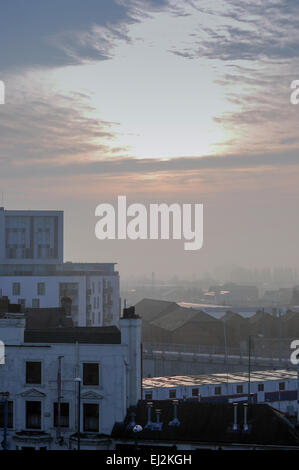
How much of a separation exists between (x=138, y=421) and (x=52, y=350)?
850cm

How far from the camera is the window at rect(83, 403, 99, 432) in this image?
6588 centimetres

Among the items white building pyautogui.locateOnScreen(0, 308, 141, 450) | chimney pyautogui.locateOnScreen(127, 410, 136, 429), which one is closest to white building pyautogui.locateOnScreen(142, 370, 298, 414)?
white building pyautogui.locateOnScreen(0, 308, 141, 450)

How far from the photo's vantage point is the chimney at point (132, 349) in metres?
68.4

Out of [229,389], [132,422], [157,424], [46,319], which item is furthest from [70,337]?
[46,319]

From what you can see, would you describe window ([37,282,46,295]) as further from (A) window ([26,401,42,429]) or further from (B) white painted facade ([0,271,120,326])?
(A) window ([26,401,42,429])

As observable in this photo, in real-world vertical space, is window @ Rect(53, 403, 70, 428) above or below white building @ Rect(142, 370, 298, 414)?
above

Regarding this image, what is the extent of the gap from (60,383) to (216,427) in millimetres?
12385

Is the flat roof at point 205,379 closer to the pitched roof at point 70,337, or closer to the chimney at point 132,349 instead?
the chimney at point 132,349

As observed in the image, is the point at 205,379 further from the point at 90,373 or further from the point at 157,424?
the point at 157,424

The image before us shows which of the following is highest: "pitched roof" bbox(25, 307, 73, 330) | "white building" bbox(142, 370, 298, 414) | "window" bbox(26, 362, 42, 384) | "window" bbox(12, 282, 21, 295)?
"window" bbox(12, 282, 21, 295)

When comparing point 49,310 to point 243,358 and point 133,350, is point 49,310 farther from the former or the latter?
point 243,358

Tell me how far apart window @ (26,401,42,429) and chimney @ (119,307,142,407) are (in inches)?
278

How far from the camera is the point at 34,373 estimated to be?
67438 millimetres

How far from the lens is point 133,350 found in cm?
6931
